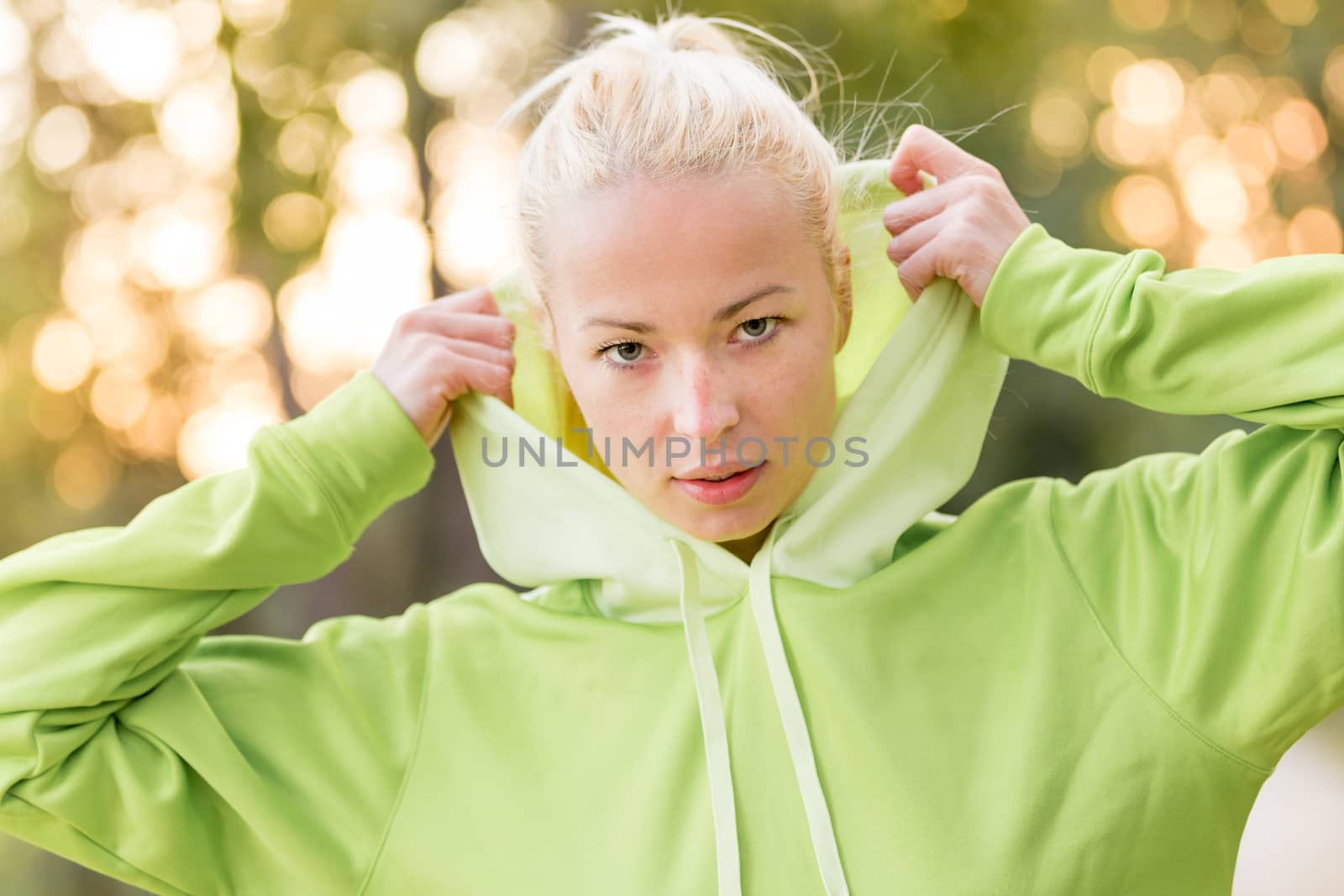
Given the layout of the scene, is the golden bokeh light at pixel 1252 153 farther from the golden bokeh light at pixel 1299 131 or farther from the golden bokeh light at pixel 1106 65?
the golden bokeh light at pixel 1106 65

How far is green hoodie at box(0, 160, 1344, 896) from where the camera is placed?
120 centimetres

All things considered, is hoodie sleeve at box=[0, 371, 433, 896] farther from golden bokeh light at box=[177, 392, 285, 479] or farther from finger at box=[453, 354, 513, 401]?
golden bokeh light at box=[177, 392, 285, 479]

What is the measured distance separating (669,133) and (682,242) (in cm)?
13

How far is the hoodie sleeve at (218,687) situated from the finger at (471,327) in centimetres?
11

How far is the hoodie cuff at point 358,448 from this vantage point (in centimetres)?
141

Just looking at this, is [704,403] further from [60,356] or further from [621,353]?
[60,356]

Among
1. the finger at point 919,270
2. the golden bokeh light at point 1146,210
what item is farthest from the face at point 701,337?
the golden bokeh light at point 1146,210

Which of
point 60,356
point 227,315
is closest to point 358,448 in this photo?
point 227,315

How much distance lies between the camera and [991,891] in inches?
46.8

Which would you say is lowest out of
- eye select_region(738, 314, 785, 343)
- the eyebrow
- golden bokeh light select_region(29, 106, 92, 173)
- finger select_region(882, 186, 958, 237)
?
eye select_region(738, 314, 785, 343)

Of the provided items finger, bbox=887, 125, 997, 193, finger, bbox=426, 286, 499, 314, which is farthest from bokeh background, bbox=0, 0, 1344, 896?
finger, bbox=887, 125, 997, 193

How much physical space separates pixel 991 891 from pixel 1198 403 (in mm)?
521

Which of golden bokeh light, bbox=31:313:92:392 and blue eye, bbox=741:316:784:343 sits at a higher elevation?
blue eye, bbox=741:316:784:343

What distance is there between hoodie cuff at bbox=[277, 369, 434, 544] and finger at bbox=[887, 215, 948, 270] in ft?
1.96
